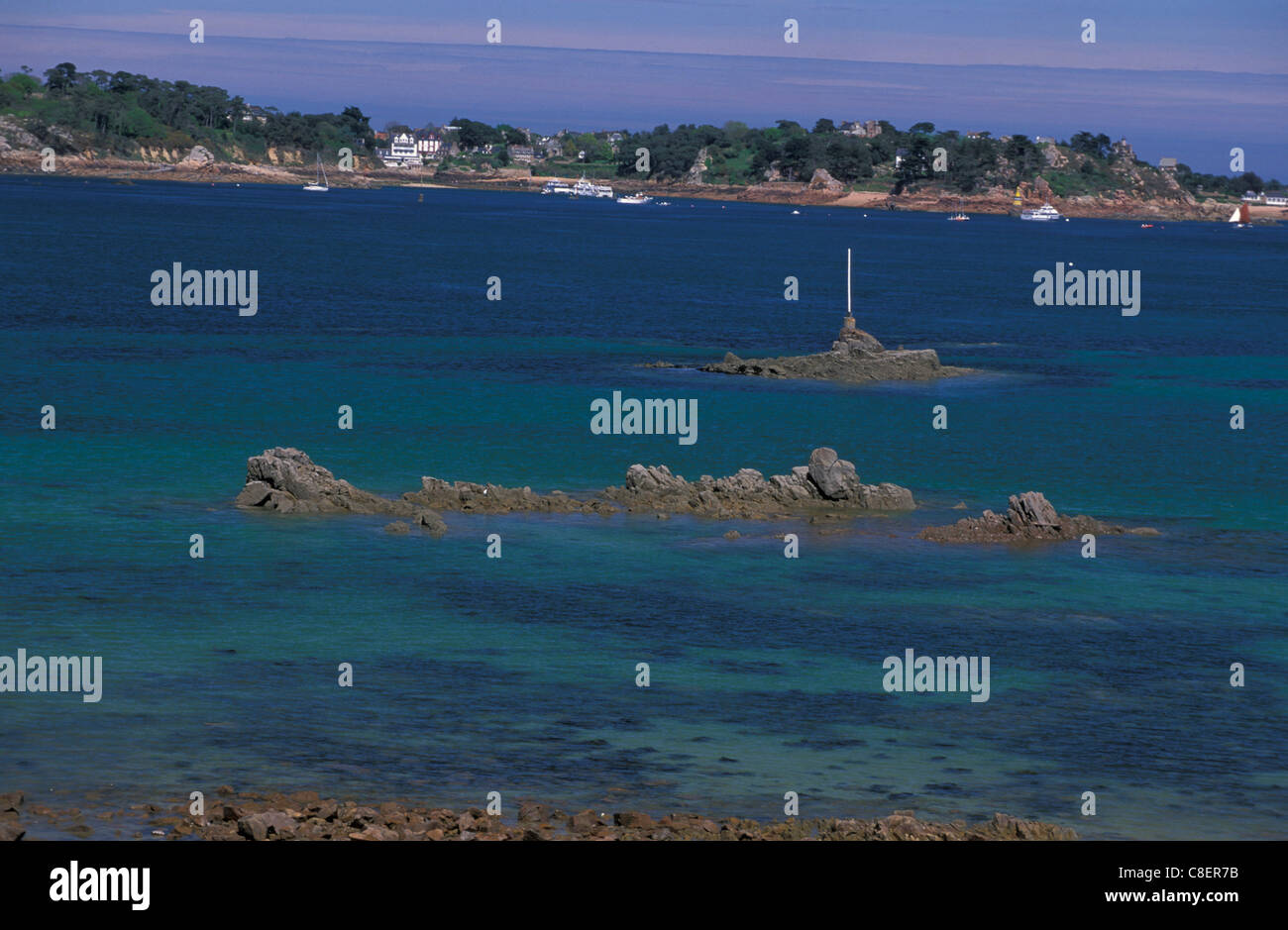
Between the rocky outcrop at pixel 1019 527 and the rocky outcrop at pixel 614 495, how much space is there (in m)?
3.40

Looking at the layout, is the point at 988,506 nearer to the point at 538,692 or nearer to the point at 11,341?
the point at 538,692

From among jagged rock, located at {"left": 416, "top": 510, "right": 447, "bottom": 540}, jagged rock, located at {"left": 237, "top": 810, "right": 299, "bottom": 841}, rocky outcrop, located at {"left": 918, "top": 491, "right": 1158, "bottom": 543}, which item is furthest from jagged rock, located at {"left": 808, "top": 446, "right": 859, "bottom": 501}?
jagged rock, located at {"left": 237, "top": 810, "right": 299, "bottom": 841}

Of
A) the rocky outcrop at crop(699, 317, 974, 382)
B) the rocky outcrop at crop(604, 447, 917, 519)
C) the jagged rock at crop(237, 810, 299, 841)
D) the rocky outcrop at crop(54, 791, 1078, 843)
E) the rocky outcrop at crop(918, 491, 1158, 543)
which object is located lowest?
the rocky outcrop at crop(54, 791, 1078, 843)

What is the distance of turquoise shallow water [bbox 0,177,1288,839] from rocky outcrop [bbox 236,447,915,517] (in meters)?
1.21

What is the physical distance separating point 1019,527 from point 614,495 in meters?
11.0

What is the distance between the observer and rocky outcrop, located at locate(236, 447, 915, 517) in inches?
1777

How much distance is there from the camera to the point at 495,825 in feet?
73.8

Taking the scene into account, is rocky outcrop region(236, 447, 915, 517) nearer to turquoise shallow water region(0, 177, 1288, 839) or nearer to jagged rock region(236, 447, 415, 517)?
jagged rock region(236, 447, 415, 517)

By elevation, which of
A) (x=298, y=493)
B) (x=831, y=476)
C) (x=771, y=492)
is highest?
(x=831, y=476)

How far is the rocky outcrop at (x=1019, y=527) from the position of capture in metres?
44.3

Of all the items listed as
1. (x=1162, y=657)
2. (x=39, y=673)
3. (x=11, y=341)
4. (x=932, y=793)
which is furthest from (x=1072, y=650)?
(x=11, y=341)

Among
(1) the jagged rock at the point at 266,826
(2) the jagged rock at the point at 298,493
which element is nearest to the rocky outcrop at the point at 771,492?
(2) the jagged rock at the point at 298,493

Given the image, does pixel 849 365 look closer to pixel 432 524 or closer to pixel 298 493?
pixel 298 493

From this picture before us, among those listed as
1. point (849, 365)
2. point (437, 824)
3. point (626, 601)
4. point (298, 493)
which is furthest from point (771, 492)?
point (849, 365)
